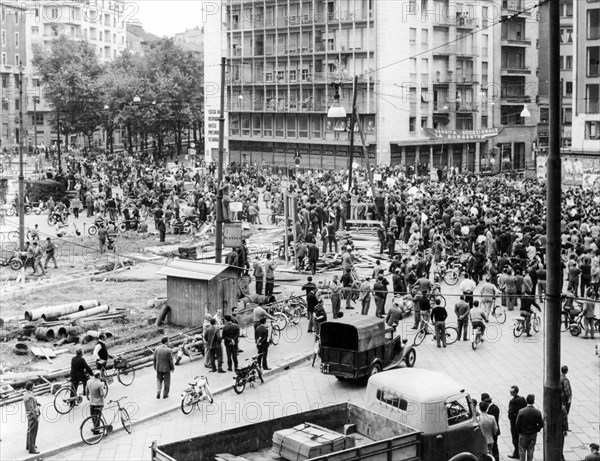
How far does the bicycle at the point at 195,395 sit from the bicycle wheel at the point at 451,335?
26.6ft

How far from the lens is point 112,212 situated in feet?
167

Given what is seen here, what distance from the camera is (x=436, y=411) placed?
16672 millimetres

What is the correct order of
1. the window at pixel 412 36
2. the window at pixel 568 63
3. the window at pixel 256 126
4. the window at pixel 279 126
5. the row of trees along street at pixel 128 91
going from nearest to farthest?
the window at pixel 412 36, the window at pixel 279 126, the window at pixel 256 126, the window at pixel 568 63, the row of trees along street at pixel 128 91

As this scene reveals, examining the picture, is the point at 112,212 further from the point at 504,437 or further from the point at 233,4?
the point at 233,4

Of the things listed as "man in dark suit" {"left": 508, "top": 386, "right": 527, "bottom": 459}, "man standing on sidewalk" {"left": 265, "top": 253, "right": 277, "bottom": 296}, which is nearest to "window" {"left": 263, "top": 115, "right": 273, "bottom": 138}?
"man standing on sidewalk" {"left": 265, "top": 253, "right": 277, "bottom": 296}

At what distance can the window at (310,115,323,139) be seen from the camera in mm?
84812

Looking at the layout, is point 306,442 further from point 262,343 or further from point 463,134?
point 463,134

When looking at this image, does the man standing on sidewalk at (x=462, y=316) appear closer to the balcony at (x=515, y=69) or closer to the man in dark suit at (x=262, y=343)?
the man in dark suit at (x=262, y=343)

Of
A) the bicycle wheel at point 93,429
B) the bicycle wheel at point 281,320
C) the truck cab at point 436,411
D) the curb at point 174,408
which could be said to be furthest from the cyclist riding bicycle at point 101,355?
the truck cab at point 436,411

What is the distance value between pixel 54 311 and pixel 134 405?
8.97 m

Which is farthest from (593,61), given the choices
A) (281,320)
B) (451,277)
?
(281,320)

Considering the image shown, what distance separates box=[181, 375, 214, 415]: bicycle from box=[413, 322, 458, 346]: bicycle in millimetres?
6856

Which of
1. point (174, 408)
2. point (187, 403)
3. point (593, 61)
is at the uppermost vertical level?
point (593, 61)

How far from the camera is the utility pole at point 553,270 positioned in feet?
38.8
